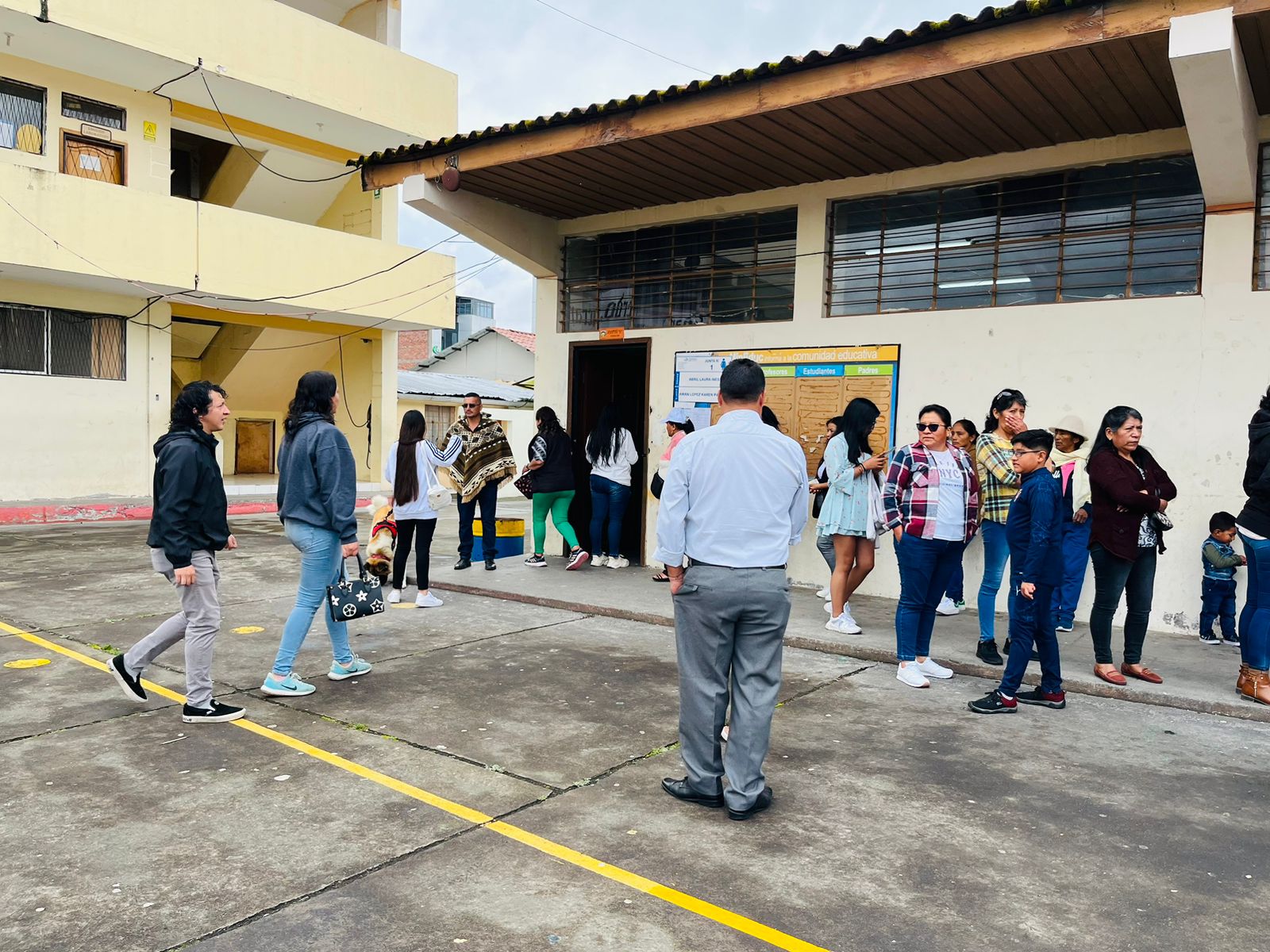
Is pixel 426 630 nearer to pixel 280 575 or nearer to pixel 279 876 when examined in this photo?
pixel 280 575

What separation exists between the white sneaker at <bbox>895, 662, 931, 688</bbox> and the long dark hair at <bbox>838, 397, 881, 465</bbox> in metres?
1.61

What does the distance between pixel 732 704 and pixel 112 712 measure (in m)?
3.34

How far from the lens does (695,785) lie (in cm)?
382

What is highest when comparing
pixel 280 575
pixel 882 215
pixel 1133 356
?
pixel 882 215

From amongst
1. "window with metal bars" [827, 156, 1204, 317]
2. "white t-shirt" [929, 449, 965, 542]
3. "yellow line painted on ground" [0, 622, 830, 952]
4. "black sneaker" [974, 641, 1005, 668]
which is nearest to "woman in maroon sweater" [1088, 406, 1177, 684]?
"black sneaker" [974, 641, 1005, 668]

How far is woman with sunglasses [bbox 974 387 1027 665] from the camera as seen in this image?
6371 mm

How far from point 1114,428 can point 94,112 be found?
16339 mm

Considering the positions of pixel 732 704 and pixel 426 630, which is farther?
pixel 426 630

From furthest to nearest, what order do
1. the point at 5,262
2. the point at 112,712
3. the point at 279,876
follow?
the point at 5,262
the point at 112,712
the point at 279,876

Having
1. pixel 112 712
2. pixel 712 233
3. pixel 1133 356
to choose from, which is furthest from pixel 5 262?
pixel 1133 356

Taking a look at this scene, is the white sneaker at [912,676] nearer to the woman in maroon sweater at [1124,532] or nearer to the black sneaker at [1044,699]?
the black sneaker at [1044,699]

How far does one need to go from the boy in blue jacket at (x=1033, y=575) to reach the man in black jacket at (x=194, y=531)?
415 centimetres

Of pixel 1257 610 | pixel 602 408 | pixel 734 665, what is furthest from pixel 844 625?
pixel 602 408

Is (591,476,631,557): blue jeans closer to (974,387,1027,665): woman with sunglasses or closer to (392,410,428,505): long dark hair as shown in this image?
(392,410,428,505): long dark hair
